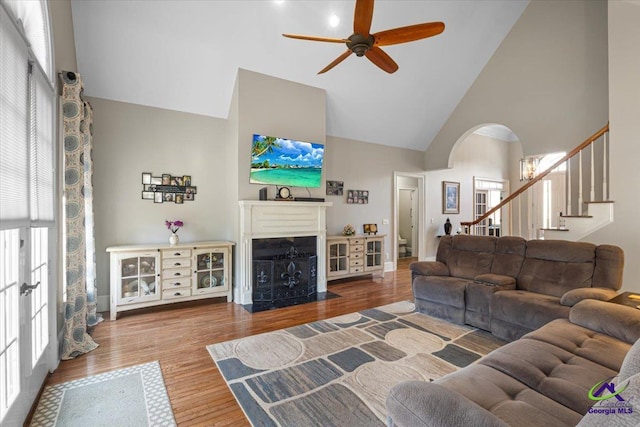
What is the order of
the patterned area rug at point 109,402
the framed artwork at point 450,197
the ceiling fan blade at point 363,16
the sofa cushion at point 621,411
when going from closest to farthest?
the sofa cushion at point 621,411 < the patterned area rug at point 109,402 < the ceiling fan blade at point 363,16 < the framed artwork at point 450,197

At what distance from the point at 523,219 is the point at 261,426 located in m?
7.20

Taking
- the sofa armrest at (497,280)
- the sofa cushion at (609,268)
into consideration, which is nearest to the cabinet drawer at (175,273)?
the sofa armrest at (497,280)

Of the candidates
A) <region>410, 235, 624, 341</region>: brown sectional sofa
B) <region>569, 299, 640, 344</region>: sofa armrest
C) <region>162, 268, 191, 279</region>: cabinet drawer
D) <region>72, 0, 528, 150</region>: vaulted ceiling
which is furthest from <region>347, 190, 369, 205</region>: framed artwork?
<region>569, 299, 640, 344</region>: sofa armrest

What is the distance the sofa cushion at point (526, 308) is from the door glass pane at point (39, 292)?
4.00 m

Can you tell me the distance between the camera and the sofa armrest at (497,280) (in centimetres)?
335

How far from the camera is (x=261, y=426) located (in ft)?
6.27

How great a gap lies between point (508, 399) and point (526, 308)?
6.12 feet

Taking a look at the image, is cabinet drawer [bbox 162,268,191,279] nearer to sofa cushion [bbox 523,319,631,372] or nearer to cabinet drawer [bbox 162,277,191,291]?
cabinet drawer [bbox 162,277,191,291]

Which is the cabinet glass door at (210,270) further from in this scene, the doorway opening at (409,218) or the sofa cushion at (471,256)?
the doorway opening at (409,218)

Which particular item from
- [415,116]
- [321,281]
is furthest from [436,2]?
[321,281]

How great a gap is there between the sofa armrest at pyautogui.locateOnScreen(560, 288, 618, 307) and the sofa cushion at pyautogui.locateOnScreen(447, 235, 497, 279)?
3.28 ft

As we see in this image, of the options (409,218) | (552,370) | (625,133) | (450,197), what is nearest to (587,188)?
(625,133)

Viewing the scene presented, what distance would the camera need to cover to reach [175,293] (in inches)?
162

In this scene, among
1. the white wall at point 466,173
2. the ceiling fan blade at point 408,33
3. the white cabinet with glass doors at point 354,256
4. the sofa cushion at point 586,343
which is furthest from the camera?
the white wall at point 466,173
